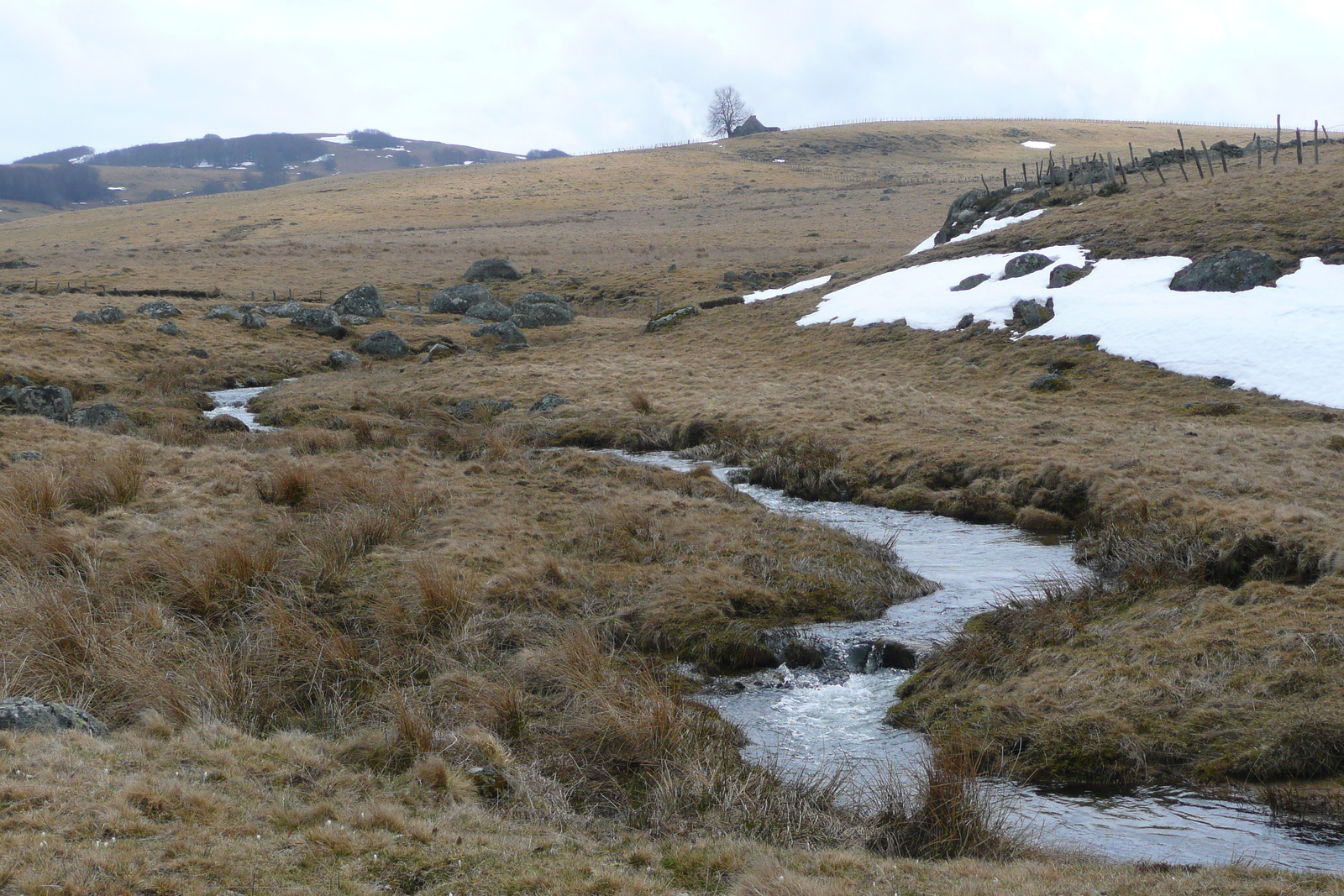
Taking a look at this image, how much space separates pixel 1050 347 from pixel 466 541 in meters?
18.6

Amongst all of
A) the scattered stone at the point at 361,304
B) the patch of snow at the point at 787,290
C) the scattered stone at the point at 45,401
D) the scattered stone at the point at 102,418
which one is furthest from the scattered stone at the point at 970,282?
the scattered stone at the point at 45,401

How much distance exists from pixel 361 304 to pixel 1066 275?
95.9ft

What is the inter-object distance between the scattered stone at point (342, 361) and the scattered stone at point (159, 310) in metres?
8.79

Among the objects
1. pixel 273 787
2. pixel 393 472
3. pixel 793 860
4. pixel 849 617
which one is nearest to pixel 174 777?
pixel 273 787

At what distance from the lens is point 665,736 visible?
6.73m

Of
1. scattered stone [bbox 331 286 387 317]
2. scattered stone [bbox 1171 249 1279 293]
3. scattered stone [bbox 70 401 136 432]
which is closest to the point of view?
scattered stone [bbox 70 401 136 432]

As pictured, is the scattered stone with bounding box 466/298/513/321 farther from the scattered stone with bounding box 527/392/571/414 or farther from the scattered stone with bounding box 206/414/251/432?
the scattered stone with bounding box 206/414/251/432

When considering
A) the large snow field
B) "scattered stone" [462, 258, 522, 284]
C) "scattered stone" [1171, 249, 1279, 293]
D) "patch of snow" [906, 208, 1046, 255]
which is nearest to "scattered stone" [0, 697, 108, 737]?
the large snow field

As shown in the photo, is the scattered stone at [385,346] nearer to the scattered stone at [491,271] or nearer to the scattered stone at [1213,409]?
the scattered stone at [491,271]

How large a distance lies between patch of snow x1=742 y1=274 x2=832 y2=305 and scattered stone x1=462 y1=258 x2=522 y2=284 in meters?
16.6

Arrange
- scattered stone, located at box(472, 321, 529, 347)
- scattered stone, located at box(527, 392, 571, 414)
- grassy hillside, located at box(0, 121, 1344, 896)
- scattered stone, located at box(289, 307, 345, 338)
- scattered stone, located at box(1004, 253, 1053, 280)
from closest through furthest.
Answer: grassy hillside, located at box(0, 121, 1344, 896) → scattered stone, located at box(527, 392, 571, 414) → scattered stone, located at box(1004, 253, 1053, 280) → scattered stone, located at box(472, 321, 529, 347) → scattered stone, located at box(289, 307, 345, 338)

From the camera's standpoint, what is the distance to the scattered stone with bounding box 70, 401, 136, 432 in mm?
19266

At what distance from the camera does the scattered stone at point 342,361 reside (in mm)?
31737

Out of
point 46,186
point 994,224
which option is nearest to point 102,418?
point 994,224
